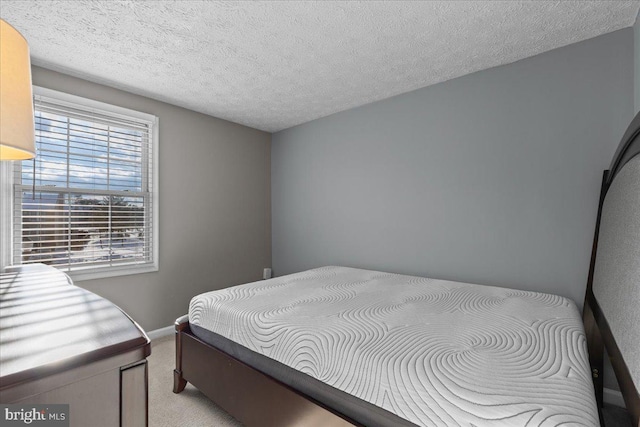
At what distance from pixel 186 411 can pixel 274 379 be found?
834 millimetres

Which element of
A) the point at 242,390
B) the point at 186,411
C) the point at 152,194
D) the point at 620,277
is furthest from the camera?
the point at 152,194

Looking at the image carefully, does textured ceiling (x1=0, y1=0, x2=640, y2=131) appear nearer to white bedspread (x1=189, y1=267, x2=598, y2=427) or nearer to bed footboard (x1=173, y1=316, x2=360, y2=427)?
white bedspread (x1=189, y1=267, x2=598, y2=427)

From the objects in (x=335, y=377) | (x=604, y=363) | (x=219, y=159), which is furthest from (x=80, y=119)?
(x=604, y=363)

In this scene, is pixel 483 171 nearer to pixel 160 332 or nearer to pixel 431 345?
pixel 431 345

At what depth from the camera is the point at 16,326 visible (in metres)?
0.80

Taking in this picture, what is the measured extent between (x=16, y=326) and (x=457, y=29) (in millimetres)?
2498

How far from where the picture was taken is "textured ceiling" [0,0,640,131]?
1.78 metres

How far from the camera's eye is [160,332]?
10.2 feet

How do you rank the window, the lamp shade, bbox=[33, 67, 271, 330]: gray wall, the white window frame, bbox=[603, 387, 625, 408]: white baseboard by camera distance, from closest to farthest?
1. the lamp shade
2. bbox=[603, 387, 625, 408]: white baseboard
3. the white window frame
4. the window
5. bbox=[33, 67, 271, 330]: gray wall

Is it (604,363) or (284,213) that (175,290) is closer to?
(284,213)

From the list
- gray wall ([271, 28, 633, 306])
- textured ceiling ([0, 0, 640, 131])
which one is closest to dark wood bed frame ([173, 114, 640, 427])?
gray wall ([271, 28, 633, 306])

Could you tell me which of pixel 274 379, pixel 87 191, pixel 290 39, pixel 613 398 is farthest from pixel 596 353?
pixel 87 191

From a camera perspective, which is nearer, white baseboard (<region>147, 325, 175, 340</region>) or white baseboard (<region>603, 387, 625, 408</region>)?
white baseboard (<region>603, 387, 625, 408</region>)

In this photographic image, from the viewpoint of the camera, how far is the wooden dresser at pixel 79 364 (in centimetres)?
58
